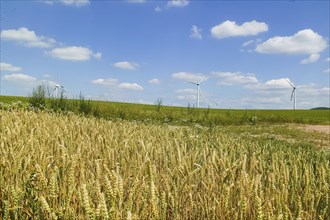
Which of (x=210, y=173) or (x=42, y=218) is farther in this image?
(x=210, y=173)

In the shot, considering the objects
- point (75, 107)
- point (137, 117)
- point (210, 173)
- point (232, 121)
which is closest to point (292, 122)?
point (232, 121)

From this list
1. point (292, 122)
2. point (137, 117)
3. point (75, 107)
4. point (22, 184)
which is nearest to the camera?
point (22, 184)

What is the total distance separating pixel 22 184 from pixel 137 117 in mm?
22752

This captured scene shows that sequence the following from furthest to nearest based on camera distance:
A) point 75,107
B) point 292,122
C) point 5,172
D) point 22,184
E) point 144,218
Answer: point 292,122, point 75,107, point 5,172, point 22,184, point 144,218

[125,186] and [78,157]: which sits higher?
[78,157]

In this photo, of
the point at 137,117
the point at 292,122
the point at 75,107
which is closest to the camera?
the point at 75,107

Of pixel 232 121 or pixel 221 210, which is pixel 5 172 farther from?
pixel 232 121

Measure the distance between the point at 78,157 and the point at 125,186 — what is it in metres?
0.55

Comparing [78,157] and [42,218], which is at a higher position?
[78,157]

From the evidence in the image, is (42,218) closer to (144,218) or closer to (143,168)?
(144,218)

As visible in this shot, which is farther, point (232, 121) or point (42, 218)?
point (232, 121)

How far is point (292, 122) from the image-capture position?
30672 mm

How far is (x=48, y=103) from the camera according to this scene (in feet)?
72.4

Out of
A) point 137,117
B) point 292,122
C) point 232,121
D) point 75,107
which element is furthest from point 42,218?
point 292,122
